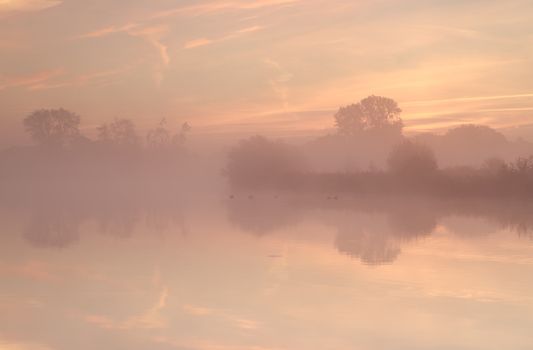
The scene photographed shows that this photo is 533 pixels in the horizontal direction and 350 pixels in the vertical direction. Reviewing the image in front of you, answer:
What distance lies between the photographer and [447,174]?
101 ft

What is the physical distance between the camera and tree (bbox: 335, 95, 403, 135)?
166 feet

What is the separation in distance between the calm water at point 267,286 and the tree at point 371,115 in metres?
33.8

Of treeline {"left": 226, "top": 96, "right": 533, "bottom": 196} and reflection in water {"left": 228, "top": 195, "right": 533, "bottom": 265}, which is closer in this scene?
reflection in water {"left": 228, "top": 195, "right": 533, "bottom": 265}

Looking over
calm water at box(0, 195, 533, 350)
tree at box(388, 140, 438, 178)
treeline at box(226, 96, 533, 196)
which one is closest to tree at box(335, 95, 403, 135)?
treeline at box(226, 96, 533, 196)

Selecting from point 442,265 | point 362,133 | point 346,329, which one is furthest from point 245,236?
point 362,133

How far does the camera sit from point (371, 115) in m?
50.8

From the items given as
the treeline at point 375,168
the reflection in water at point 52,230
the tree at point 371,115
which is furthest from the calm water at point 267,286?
the tree at point 371,115

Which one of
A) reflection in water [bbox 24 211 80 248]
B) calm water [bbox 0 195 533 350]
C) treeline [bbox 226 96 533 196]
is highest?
treeline [bbox 226 96 533 196]

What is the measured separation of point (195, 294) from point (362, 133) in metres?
44.2

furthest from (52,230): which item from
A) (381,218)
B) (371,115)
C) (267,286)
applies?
(371,115)

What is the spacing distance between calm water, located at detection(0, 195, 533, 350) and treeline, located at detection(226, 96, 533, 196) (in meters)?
11.4

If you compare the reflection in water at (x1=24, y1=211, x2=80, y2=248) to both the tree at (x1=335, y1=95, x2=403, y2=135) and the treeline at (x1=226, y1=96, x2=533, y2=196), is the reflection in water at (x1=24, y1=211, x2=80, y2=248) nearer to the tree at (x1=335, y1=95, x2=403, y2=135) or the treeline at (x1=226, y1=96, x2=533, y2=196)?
the treeline at (x1=226, y1=96, x2=533, y2=196)

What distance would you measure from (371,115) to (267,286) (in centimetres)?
4322

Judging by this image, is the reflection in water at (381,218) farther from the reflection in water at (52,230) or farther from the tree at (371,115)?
the tree at (371,115)
